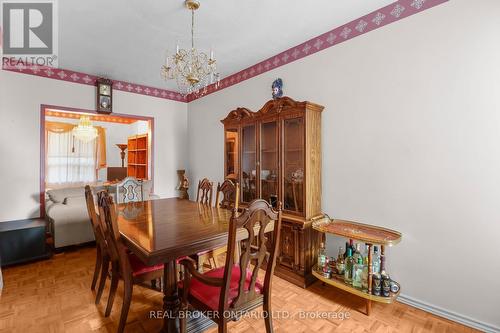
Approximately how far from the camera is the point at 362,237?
6.47 feet

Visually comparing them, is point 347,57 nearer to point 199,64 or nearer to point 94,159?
point 199,64

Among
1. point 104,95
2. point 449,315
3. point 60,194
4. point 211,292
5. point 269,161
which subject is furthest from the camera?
point 104,95

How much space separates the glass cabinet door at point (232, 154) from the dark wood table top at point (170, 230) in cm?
81

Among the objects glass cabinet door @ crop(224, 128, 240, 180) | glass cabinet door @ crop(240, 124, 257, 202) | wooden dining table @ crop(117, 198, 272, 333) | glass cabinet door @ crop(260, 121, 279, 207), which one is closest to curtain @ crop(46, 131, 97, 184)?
glass cabinet door @ crop(224, 128, 240, 180)

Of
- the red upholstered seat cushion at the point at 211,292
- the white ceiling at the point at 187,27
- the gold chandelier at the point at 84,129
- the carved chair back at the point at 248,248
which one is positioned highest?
the white ceiling at the point at 187,27

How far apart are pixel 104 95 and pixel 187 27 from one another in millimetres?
2214

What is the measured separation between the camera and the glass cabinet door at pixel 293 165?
2.48 meters

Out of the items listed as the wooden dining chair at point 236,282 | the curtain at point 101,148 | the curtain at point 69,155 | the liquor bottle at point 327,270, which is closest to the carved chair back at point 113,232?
the wooden dining chair at point 236,282

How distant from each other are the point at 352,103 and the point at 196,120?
3059 millimetres

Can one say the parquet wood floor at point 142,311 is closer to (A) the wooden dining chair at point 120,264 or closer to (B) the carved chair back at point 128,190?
(A) the wooden dining chair at point 120,264

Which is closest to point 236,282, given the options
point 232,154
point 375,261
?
point 375,261

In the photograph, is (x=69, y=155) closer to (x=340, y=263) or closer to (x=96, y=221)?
(x=96, y=221)

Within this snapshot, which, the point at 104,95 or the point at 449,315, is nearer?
the point at 449,315

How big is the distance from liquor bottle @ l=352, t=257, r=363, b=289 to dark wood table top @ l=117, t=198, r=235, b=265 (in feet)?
3.76
